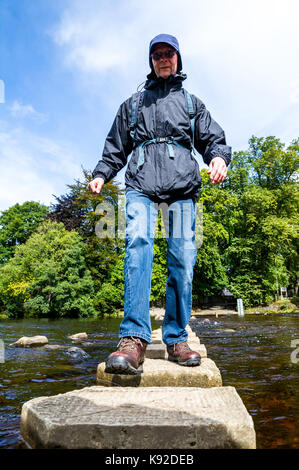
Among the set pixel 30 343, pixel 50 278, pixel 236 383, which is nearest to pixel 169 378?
pixel 236 383

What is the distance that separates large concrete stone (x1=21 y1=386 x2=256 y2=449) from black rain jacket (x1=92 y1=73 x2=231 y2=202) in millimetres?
1648

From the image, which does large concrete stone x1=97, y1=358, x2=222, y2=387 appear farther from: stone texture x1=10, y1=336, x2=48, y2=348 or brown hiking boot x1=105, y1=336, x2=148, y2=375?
stone texture x1=10, y1=336, x2=48, y2=348

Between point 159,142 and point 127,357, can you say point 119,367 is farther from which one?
point 159,142

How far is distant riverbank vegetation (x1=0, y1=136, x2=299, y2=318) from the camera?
28927 mm

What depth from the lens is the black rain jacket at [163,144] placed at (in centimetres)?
277

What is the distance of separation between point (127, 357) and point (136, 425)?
879mm

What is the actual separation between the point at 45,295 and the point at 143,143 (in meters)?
27.7

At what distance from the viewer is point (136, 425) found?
4.17 feet

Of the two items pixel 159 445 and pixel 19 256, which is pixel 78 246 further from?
pixel 159 445

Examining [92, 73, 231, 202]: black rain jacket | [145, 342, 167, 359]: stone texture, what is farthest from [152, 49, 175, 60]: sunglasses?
[145, 342, 167, 359]: stone texture

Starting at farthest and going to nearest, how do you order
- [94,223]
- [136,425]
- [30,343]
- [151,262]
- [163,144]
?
1. [94,223]
2. [30,343]
3. [163,144]
4. [151,262]
5. [136,425]

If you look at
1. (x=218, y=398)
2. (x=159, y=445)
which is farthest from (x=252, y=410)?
(x=159, y=445)
